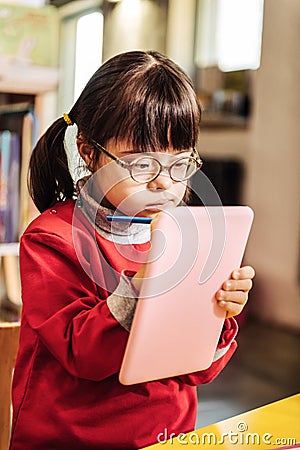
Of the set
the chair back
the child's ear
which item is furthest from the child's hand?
the chair back

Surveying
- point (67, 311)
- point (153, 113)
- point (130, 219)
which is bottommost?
point (67, 311)

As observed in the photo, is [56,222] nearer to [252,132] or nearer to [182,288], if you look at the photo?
[182,288]

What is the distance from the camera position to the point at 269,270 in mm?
3568

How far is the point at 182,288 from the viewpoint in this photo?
723mm

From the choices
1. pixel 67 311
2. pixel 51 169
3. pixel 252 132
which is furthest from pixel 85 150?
pixel 252 132

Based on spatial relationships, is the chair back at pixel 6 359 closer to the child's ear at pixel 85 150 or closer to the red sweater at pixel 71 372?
the red sweater at pixel 71 372

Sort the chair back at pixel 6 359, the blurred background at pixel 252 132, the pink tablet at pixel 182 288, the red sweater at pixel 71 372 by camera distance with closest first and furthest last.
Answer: the pink tablet at pixel 182 288
the red sweater at pixel 71 372
the chair back at pixel 6 359
the blurred background at pixel 252 132

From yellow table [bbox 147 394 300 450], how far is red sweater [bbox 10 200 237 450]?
0.18 feet

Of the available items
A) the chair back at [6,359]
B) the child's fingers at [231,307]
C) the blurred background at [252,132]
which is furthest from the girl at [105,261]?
the blurred background at [252,132]

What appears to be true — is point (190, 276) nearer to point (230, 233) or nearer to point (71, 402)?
point (230, 233)

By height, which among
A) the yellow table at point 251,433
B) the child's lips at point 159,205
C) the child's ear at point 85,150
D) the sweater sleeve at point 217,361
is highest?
the child's ear at point 85,150

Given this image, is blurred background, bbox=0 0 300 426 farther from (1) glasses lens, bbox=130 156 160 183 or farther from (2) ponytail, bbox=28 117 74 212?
(1) glasses lens, bbox=130 156 160 183

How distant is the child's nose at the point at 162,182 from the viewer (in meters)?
0.81

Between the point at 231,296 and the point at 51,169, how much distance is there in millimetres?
320
